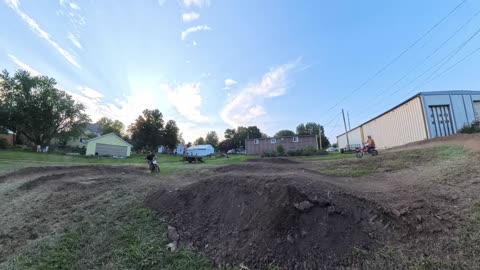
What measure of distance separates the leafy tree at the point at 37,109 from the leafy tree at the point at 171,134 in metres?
21.4

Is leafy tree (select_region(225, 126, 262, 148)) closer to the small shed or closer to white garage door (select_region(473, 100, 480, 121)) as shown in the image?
the small shed

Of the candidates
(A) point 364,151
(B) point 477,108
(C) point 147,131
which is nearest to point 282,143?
(B) point 477,108

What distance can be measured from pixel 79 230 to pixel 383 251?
5.43 m

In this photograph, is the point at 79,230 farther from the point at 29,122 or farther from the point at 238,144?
the point at 238,144

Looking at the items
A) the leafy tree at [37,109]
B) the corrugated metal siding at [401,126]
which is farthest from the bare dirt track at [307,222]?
the leafy tree at [37,109]

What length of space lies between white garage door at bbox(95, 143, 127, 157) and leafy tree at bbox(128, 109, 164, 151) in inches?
601

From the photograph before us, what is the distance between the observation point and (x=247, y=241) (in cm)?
Result: 353

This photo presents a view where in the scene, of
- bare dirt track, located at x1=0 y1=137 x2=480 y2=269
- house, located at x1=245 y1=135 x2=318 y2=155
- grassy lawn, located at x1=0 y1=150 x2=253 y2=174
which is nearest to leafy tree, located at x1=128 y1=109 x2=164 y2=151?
house, located at x1=245 y1=135 x2=318 y2=155

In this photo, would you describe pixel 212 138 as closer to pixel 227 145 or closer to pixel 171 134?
pixel 227 145

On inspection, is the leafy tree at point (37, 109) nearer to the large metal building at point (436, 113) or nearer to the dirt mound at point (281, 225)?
the dirt mound at point (281, 225)

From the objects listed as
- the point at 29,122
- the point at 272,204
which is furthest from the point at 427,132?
the point at 29,122

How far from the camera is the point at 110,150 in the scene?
40.1 metres

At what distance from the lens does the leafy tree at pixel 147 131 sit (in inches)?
2276

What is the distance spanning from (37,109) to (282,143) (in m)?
44.2
